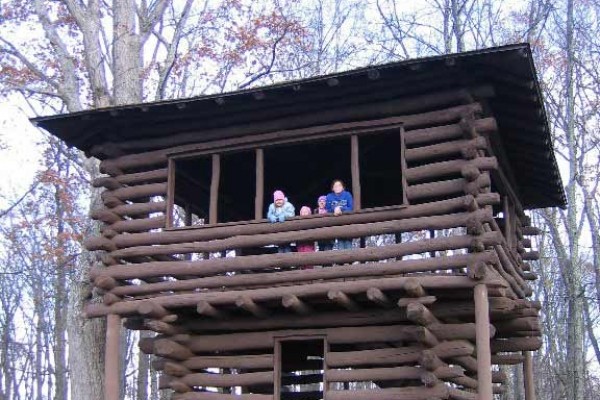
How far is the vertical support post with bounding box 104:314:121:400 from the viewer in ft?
42.7

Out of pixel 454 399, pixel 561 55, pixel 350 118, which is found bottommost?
pixel 454 399

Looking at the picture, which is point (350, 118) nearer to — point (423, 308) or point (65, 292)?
point (423, 308)

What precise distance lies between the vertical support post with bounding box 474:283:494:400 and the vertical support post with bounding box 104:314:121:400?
19.0 feet

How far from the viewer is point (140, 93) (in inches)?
784

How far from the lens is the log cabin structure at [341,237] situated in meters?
11.2

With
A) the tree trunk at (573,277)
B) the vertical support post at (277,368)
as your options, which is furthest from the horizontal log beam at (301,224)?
the tree trunk at (573,277)

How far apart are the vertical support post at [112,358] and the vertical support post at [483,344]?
579 centimetres

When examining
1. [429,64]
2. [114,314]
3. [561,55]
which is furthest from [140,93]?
[561,55]

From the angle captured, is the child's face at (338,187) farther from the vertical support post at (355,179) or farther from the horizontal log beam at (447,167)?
the horizontal log beam at (447,167)

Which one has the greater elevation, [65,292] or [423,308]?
[65,292]

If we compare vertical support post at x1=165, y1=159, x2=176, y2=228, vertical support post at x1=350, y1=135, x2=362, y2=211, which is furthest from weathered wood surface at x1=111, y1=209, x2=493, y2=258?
vertical support post at x1=165, y1=159, x2=176, y2=228

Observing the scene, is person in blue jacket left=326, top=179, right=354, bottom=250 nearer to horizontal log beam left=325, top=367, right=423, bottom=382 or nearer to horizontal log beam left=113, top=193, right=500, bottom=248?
horizontal log beam left=113, top=193, right=500, bottom=248

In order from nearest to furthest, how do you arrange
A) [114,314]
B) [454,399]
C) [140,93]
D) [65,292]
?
1. [454,399]
2. [114,314]
3. [140,93]
4. [65,292]

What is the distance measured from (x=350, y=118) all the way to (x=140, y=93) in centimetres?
904
